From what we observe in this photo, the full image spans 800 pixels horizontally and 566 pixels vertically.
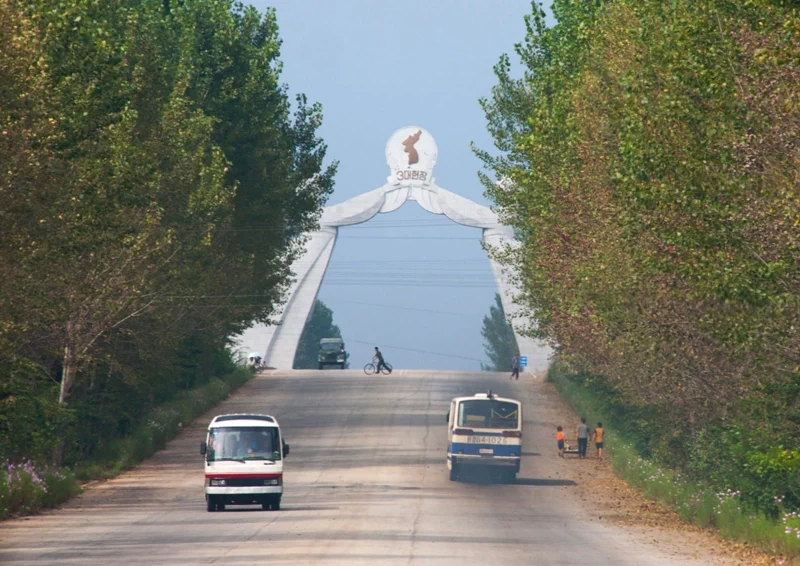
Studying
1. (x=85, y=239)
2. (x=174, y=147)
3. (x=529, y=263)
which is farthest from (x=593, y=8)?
(x=85, y=239)

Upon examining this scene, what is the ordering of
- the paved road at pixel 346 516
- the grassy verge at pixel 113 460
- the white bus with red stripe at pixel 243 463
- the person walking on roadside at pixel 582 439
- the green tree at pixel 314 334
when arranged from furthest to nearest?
1. the green tree at pixel 314 334
2. the person walking on roadside at pixel 582 439
3. the grassy verge at pixel 113 460
4. the white bus with red stripe at pixel 243 463
5. the paved road at pixel 346 516

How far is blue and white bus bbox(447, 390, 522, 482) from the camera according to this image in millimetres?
40875

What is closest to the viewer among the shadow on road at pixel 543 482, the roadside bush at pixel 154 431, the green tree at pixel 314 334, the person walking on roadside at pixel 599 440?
the shadow on road at pixel 543 482

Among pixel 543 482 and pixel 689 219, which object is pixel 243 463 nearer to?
pixel 689 219

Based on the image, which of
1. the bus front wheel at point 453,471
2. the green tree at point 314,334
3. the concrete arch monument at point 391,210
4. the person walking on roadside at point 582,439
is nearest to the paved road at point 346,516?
the bus front wheel at point 453,471

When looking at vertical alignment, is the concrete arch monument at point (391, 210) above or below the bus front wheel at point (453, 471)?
above

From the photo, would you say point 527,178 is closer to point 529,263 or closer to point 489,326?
point 529,263

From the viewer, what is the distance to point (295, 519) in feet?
98.0

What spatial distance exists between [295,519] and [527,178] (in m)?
18.9

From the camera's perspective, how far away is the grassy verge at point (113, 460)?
106ft

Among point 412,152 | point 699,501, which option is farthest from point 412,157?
point 699,501

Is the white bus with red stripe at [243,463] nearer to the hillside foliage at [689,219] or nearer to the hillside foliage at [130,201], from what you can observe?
the hillside foliage at [130,201]

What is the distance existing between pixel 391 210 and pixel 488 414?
182ft

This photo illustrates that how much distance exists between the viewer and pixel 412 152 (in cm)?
9381
